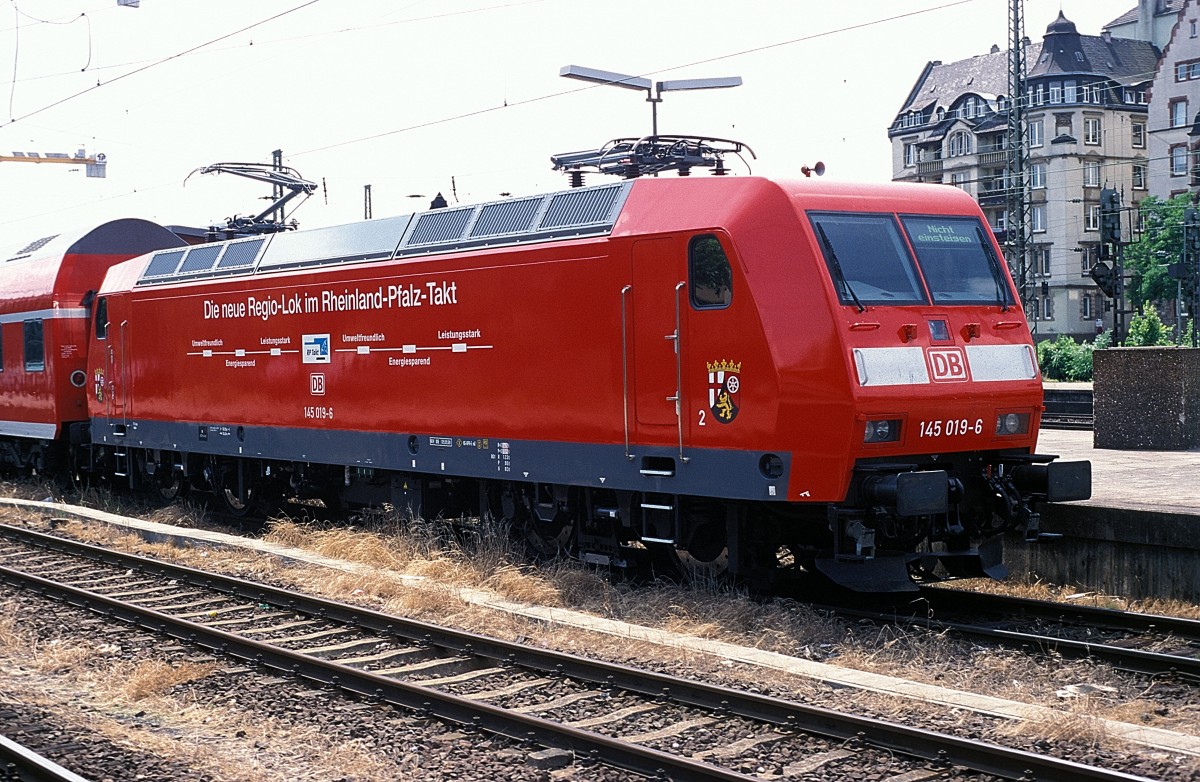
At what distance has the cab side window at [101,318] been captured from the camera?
19531 mm

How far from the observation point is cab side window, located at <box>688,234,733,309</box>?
1022 centimetres

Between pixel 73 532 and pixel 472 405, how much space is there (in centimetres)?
746

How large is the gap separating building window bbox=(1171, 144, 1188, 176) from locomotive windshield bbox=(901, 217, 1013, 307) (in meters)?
68.0

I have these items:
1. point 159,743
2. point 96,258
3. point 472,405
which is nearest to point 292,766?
point 159,743

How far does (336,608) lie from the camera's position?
11055mm

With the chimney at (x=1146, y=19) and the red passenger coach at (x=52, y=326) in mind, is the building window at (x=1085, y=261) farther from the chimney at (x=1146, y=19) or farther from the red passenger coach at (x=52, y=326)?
the red passenger coach at (x=52, y=326)

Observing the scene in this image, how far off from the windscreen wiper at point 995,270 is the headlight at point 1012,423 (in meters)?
0.93

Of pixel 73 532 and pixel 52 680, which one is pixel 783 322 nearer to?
pixel 52 680

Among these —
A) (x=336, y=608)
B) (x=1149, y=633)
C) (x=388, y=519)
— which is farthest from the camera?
(x=388, y=519)

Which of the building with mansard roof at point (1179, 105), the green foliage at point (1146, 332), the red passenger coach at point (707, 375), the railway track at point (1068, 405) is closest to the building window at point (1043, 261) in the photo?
the building with mansard roof at point (1179, 105)

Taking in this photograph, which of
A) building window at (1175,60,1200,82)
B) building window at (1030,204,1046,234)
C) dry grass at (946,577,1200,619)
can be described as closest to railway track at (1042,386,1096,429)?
dry grass at (946,577,1200,619)

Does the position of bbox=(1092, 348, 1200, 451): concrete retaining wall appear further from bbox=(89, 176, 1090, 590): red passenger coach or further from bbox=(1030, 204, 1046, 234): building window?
bbox=(1030, 204, 1046, 234): building window

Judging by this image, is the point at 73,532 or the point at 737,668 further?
the point at 73,532

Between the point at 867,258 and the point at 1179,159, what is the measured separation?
230ft
